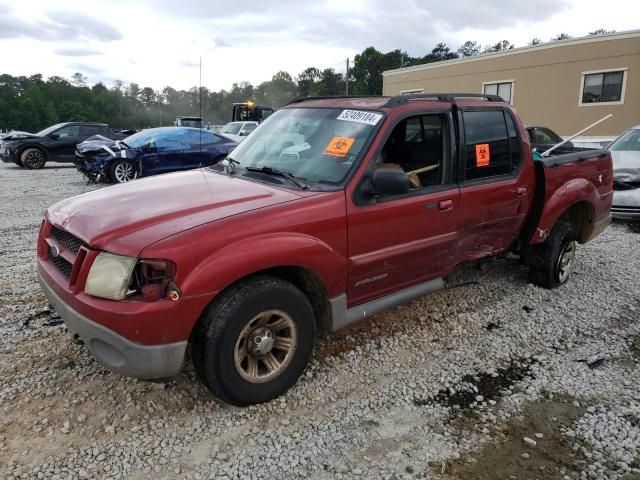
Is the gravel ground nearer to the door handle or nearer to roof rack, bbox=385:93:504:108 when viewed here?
A: the door handle

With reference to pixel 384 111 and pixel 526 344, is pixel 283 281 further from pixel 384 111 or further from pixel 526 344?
pixel 526 344

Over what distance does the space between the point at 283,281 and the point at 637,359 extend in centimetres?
288

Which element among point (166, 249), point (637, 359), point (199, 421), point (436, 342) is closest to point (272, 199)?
point (166, 249)

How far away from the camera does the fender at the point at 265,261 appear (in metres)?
2.53

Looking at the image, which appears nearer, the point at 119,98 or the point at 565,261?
the point at 565,261

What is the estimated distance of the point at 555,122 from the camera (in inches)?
913

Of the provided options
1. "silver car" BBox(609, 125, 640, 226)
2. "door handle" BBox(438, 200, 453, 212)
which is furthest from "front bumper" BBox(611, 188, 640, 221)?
"door handle" BBox(438, 200, 453, 212)

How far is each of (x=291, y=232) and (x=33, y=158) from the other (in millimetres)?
16594

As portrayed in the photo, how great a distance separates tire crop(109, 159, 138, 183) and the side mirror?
31.3ft

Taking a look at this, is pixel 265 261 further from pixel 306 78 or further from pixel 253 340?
pixel 306 78

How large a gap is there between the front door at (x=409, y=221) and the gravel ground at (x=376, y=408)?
0.62 m

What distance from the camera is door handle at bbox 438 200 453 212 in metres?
3.68

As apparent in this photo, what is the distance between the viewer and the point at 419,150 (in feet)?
13.3

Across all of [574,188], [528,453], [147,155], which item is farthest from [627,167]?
[147,155]
